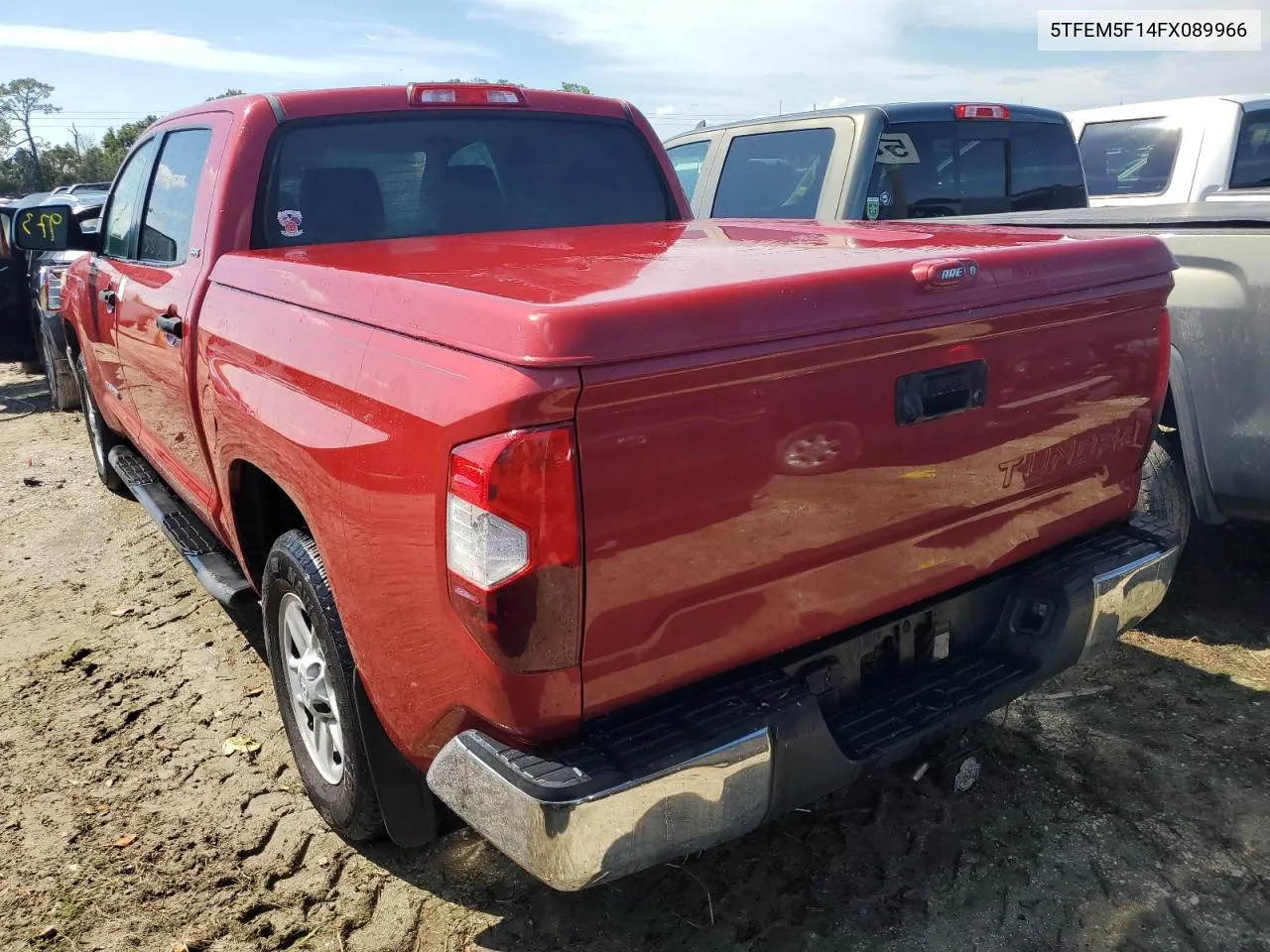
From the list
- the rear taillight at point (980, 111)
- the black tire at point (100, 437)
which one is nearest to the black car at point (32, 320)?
the black tire at point (100, 437)

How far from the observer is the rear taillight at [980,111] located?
5758mm

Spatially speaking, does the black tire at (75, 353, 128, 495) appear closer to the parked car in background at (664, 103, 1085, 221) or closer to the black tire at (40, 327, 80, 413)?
the black tire at (40, 327, 80, 413)

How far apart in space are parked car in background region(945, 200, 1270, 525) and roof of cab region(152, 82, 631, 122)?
2.31 m

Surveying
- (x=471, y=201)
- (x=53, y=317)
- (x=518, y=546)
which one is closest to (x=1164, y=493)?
(x=518, y=546)

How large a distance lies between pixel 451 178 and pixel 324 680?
186cm

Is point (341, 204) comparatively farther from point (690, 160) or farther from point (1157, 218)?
point (690, 160)

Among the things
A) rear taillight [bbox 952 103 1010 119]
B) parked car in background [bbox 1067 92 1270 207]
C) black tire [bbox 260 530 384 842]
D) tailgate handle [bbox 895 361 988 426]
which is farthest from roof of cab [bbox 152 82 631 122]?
parked car in background [bbox 1067 92 1270 207]

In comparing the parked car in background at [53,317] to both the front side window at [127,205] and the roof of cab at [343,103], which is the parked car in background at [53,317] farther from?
the roof of cab at [343,103]

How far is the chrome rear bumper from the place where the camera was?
1.84 metres

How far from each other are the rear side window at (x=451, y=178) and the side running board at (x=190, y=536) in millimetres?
1099

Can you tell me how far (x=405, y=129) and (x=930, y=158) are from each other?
3.29 m

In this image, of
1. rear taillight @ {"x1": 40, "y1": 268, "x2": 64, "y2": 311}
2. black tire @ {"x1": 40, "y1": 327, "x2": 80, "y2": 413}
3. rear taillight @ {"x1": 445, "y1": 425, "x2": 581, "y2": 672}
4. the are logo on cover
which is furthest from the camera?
black tire @ {"x1": 40, "y1": 327, "x2": 80, "y2": 413}

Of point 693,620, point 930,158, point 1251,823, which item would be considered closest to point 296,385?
point 693,620

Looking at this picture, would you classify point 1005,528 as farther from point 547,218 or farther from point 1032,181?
point 1032,181
